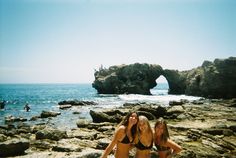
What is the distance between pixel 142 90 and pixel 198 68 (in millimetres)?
18096

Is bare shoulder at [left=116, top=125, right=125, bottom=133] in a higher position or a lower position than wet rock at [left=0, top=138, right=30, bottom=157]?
higher

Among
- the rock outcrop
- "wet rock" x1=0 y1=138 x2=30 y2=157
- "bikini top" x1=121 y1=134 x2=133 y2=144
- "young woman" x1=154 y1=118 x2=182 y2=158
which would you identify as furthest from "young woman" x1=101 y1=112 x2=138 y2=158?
the rock outcrop

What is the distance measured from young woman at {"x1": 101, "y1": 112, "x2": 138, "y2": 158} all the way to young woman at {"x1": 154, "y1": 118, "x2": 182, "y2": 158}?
1.97 ft

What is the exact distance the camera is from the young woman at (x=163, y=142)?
756cm

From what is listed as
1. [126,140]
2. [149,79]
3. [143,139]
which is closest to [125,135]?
[126,140]

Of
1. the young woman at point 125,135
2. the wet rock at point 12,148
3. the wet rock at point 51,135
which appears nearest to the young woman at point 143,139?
the young woman at point 125,135

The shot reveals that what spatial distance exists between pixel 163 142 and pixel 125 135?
996 millimetres

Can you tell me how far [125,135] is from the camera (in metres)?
7.55

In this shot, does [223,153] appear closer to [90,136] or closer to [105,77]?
[90,136]

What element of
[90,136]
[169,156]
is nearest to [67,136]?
[90,136]

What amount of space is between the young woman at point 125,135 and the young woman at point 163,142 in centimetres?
60

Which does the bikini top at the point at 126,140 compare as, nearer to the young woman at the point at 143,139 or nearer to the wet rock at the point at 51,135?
the young woman at the point at 143,139

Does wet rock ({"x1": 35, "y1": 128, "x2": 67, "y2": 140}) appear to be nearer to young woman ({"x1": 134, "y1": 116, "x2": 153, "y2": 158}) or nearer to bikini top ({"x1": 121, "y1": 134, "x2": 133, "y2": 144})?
bikini top ({"x1": 121, "y1": 134, "x2": 133, "y2": 144})

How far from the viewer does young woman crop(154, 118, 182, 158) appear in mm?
7559
